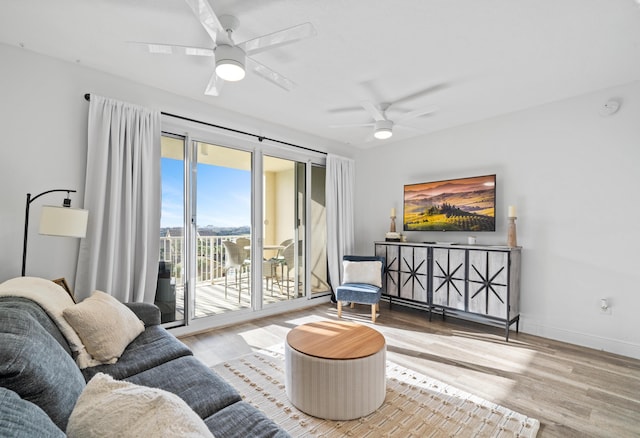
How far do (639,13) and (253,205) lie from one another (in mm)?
3843

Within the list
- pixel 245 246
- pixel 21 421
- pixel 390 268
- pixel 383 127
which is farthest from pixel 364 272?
pixel 21 421

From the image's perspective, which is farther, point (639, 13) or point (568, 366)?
point (568, 366)

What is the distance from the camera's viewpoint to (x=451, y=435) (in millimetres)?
1874

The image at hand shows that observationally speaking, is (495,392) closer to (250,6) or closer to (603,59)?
(603,59)

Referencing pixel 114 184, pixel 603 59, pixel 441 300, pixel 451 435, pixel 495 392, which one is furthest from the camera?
pixel 441 300

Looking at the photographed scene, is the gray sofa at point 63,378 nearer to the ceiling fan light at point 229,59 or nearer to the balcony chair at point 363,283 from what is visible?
the ceiling fan light at point 229,59

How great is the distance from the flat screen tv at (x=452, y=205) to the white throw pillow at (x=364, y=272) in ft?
2.94

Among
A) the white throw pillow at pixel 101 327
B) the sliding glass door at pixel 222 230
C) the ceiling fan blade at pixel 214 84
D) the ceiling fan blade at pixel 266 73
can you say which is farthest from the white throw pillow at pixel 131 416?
the sliding glass door at pixel 222 230

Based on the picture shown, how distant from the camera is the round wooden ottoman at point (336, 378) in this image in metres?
2.00

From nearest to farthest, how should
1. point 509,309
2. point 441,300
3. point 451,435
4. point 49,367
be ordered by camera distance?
point 49,367 < point 451,435 < point 509,309 < point 441,300

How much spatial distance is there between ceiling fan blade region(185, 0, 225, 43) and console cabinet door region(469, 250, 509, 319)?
3.44m

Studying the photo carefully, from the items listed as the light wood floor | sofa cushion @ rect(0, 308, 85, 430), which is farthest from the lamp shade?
the light wood floor

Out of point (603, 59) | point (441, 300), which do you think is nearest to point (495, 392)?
point (441, 300)

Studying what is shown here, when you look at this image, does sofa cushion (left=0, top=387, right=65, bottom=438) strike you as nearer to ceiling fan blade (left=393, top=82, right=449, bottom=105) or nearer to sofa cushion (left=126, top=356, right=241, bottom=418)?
sofa cushion (left=126, top=356, right=241, bottom=418)
